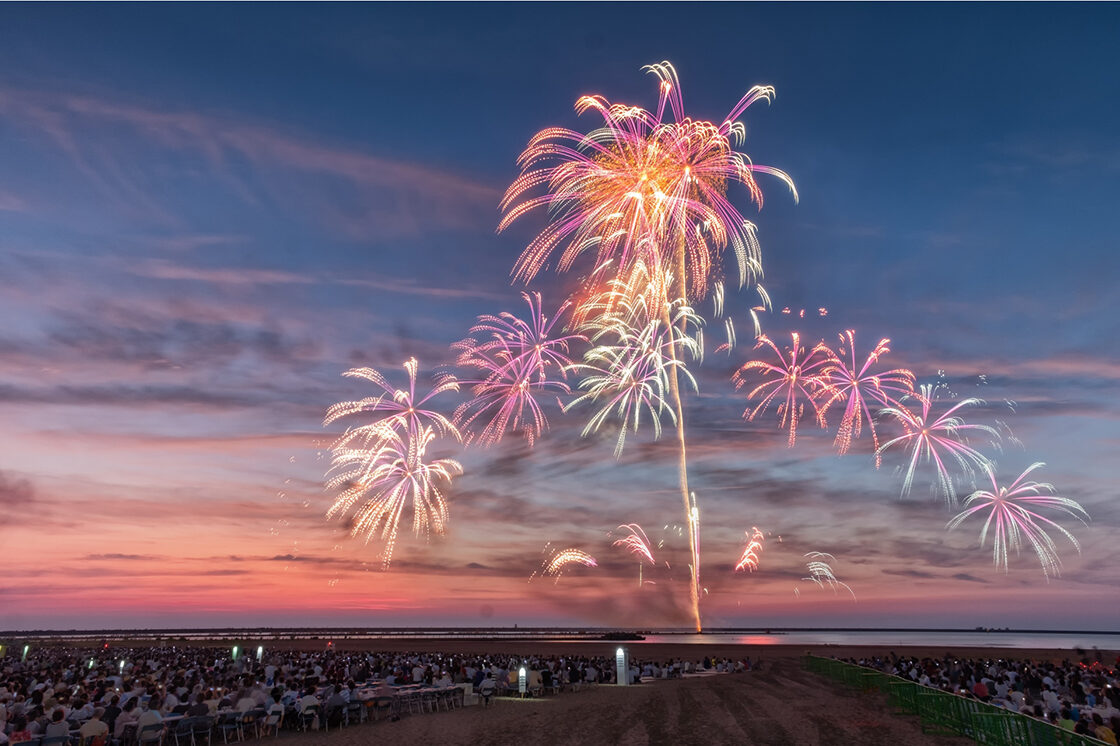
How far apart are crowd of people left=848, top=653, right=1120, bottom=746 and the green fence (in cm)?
160

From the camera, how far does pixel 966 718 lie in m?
17.4

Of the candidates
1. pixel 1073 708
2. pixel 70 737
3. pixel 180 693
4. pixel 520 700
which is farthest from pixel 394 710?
pixel 1073 708

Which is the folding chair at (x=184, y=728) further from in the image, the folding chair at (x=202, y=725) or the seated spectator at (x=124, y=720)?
the seated spectator at (x=124, y=720)

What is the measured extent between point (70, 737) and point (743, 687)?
23.0 m

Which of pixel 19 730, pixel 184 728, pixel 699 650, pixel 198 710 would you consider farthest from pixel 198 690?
pixel 699 650

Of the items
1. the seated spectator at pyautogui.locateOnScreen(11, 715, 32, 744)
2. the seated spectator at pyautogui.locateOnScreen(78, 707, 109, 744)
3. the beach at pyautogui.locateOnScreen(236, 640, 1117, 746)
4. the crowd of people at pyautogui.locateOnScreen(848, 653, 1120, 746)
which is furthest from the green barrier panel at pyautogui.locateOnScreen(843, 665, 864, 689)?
the seated spectator at pyautogui.locateOnScreen(11, 715, 32, 744)

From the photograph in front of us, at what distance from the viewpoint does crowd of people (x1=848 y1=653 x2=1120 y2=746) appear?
61.4 feet

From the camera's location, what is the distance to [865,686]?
27578 millimetres

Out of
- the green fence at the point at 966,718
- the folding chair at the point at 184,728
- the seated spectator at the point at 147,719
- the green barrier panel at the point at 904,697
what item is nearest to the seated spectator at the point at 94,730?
the seated spectator at the point at 147,719

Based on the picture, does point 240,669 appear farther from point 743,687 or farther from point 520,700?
point 743,687

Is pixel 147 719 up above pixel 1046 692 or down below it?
above

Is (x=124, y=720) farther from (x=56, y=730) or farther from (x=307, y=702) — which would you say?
(x=307, y=702)

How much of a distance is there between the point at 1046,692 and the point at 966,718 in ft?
29.0

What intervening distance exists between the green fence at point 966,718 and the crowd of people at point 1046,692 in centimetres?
160
